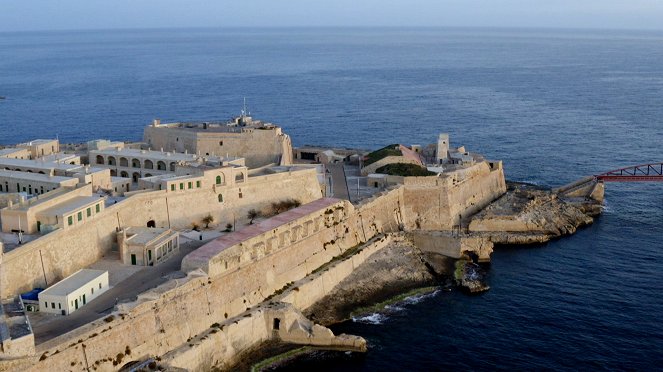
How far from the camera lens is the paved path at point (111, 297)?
1072 inches

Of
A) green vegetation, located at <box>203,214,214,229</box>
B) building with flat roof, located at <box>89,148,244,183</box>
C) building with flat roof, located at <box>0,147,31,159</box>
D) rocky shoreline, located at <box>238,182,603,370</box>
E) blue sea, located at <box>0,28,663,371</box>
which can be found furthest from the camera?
building with flat roof, located at <box>89,148,244,183</box>

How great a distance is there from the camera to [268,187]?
45781mm

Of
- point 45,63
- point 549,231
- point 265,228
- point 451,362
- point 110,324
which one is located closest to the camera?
point 110,324

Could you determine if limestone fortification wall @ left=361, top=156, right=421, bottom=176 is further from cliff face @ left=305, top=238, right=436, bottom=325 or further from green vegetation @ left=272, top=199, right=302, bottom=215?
cliff face @ left=305, top=238, right=436, bottom=325

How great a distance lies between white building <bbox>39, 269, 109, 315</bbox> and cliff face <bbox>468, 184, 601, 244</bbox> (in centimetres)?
2716

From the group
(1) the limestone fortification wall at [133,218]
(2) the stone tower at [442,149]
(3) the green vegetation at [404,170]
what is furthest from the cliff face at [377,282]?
(2) the stone tower at [442,149]

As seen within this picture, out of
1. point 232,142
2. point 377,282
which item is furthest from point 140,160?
point 377,282

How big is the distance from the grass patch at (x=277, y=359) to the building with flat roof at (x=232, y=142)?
68.9 ft

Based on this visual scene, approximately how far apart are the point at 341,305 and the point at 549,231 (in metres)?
19.3

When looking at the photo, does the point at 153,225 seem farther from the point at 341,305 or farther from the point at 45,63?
the point at 45,63

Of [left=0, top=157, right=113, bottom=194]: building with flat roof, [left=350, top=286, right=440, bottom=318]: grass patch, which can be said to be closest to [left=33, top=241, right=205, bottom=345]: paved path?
[left=0, top=157, right=113, bottom=194]: building with flat roof

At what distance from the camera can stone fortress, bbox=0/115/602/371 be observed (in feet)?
93.6

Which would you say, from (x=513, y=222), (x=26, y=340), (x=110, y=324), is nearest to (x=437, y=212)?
(x=513, y=222)

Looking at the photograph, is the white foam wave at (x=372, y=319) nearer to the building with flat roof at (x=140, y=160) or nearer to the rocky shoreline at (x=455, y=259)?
the rocky shoreline at (x=455, y=259)
